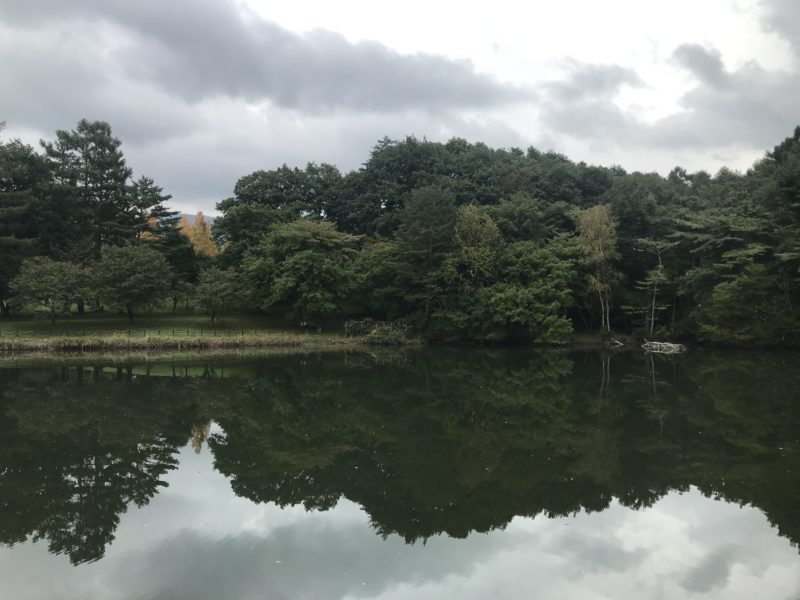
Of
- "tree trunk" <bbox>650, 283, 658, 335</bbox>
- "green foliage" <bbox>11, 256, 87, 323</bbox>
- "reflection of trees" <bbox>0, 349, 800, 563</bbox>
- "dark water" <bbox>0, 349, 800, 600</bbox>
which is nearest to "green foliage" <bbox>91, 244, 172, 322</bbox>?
"green foliage" <bbox>11, 256, 87, 323</bbox>

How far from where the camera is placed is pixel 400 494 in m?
9.59

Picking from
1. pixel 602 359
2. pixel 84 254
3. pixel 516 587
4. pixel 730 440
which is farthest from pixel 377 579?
pixel 84 254

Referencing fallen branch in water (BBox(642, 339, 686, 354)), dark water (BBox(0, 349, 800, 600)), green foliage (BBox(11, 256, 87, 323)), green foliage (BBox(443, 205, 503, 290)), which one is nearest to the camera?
dark water (BBox(0, 349, 800, 600))

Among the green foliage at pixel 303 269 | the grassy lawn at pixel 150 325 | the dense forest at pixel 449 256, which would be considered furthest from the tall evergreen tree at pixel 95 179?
the green foliage at pixel 303 269

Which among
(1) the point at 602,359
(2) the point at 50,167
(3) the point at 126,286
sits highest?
(2) the point at 50,167

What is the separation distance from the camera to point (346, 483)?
33.8 ft

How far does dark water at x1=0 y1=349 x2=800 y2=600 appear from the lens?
6.93 m

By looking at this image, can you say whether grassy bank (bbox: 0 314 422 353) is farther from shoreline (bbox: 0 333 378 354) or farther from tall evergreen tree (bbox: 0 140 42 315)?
tall evergreen tree (bbox: 0 140 42 315)

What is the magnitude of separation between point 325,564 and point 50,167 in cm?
4536

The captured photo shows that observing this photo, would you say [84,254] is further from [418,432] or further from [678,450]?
[678,450]

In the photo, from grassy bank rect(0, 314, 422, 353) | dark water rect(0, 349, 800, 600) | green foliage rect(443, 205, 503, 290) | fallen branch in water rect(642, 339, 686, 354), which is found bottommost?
fallen branch in water rect(642, 339, 686, 354)

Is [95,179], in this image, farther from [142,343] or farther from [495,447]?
[495,447]

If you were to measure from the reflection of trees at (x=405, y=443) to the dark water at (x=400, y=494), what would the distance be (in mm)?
64

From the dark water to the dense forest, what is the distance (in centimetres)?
1681
